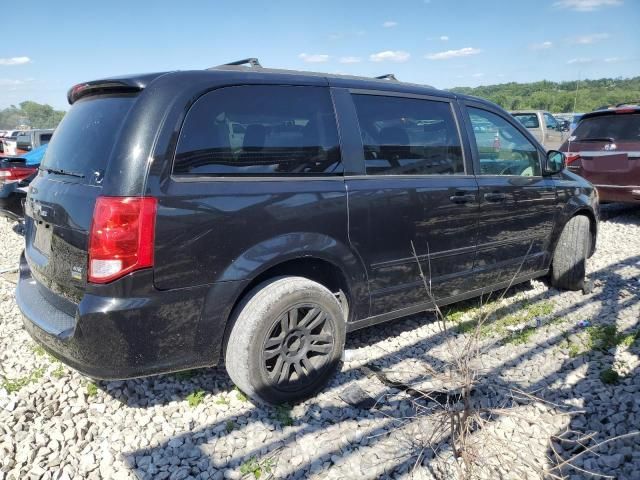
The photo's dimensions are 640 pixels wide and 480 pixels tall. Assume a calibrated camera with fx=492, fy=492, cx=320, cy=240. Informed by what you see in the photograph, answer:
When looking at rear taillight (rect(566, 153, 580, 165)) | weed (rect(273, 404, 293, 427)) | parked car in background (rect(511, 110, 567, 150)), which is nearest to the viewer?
weed (rect(273, 404, 293, 427))

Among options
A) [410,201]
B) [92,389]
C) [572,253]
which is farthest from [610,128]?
[92,389]

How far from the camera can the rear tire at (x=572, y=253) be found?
4609 millimetres

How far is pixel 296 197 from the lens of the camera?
2.70 m

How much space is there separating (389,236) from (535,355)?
4.77ft

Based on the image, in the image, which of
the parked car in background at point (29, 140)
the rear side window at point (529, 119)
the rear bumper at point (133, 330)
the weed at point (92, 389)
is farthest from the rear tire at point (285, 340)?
the rear side window at point (529, 119)

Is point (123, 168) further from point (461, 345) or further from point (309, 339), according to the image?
point (461, 345)

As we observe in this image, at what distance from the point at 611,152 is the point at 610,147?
85 millimetres

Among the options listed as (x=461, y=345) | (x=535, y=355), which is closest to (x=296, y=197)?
(x=461, y=345)

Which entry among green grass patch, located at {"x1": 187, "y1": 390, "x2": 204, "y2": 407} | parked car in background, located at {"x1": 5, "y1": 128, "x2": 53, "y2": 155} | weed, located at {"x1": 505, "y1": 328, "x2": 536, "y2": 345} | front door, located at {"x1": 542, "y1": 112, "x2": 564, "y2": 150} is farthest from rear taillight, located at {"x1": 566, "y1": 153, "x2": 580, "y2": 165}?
parked car in background, located at {"x1": 5, "y1": 128, "x2": 53, "y2": 155}

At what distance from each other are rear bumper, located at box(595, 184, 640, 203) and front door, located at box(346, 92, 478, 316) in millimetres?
5059

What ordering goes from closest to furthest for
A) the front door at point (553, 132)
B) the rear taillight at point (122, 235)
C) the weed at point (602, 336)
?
the rear taillight at point (122, 235) < the weed at point (602, 336) < the front door at point (553, 132)

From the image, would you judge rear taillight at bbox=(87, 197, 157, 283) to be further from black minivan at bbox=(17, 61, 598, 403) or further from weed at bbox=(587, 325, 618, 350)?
weed at bbox=(587, 325, 618, 350)

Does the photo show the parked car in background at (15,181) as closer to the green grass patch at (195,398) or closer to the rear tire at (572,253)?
the green grass patch at (195,398)

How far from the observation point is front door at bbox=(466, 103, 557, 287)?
3760mm
